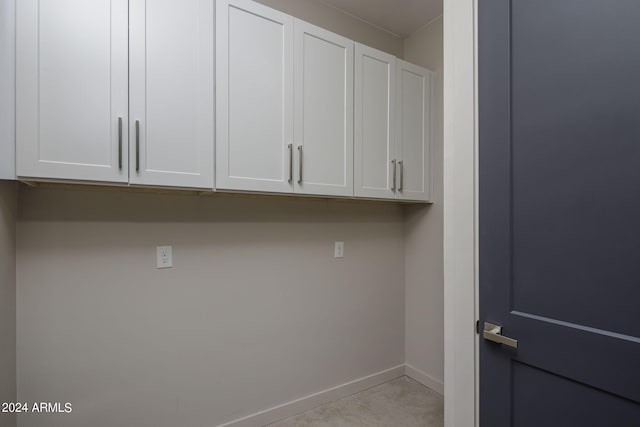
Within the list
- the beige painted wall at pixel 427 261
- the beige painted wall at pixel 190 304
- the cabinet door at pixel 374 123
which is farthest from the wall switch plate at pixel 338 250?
the beige painted wall at pixel 427 261

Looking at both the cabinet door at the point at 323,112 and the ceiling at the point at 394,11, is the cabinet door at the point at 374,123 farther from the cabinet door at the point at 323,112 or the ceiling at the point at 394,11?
the ceiling at the point at 394,11

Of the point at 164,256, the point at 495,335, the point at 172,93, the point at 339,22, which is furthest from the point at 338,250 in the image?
the point at 339,22

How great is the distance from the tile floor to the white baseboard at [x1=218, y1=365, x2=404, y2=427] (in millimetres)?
31

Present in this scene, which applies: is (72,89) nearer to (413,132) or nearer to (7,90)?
(7,90)

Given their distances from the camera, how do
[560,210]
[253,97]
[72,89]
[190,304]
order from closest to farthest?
1. [560,210]
2. [72,89]
3. [253,97]
4. [190,304]

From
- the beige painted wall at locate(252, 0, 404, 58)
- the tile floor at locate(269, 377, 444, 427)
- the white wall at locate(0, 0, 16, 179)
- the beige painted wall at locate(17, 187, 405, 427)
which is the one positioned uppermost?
the beige painted wall at locate(252, 0, 404, 58)

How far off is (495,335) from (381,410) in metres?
1.38

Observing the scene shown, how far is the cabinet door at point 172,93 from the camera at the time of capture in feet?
4.52

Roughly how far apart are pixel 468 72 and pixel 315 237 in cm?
138

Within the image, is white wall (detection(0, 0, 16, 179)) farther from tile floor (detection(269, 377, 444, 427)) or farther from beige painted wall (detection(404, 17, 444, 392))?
beige painted wall (detection(404, 17, 444, 392))

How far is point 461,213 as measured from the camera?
128cm

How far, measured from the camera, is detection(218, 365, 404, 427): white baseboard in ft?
6.49

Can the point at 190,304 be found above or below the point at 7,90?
below

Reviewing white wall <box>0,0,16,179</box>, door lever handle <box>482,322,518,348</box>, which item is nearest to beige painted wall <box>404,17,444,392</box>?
door lever handle <box>482,322,518,348</box>
